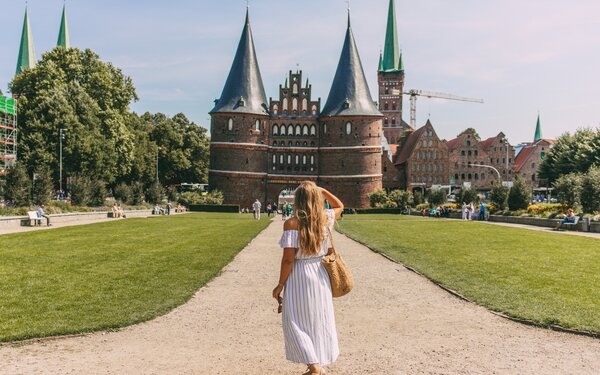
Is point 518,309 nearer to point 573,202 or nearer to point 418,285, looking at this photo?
point 418,285

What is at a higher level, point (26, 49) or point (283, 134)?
point (26, 49)

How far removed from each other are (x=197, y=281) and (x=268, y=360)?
16.6 feet

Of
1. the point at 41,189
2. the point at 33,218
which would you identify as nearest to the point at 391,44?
the point at 41,189

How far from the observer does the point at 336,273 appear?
520 cm

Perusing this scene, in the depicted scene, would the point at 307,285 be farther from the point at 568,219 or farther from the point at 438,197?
the point at 438,197

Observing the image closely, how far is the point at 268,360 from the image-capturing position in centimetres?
613

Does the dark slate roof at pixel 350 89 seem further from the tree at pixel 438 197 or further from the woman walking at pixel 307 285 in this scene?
the woman walking at pixel 307 285

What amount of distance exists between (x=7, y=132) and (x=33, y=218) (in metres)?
18.6

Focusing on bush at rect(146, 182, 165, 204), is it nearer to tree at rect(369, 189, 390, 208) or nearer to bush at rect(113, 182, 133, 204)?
bush at rect(113, 182, 133, 204)

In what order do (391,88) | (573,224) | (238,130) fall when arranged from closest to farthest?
1. (573,224)
2. (238,130)
3. (391,88)

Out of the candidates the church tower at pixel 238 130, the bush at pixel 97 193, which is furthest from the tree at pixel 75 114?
the church tower at pixel 238 130

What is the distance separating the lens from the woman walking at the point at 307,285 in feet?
16.4

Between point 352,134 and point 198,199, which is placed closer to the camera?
point 198,199

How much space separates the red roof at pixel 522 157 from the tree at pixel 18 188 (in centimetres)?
8004
